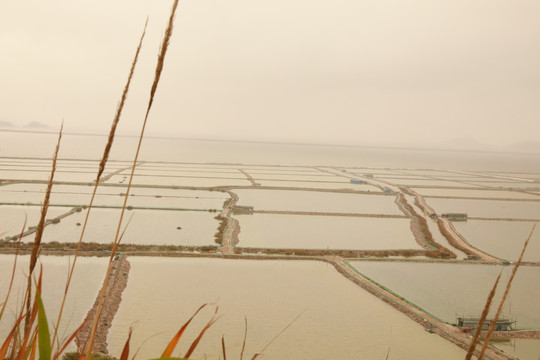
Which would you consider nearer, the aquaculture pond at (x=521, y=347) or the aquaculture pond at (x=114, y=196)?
the aquaculture pond at (x=521, y=347)

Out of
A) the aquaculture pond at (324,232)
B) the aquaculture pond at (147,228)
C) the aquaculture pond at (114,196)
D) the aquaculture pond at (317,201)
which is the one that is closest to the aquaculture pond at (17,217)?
the aquaculture pond at (147,228)

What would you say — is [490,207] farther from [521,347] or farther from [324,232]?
[521,347]

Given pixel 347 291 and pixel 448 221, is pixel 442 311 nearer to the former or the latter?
pixel 347 291

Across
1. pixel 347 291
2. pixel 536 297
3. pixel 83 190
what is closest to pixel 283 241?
pixel 347 291

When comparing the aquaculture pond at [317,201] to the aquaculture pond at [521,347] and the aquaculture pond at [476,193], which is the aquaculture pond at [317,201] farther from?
the aquaculture pond at [521,347]

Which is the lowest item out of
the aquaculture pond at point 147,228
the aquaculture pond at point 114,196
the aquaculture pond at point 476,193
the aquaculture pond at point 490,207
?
the aquaculture pond at point 147,228

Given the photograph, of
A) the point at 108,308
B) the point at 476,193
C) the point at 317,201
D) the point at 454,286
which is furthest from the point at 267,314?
the point at 476,193

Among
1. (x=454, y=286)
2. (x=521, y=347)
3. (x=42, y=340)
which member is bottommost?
(x=42, y=340)
